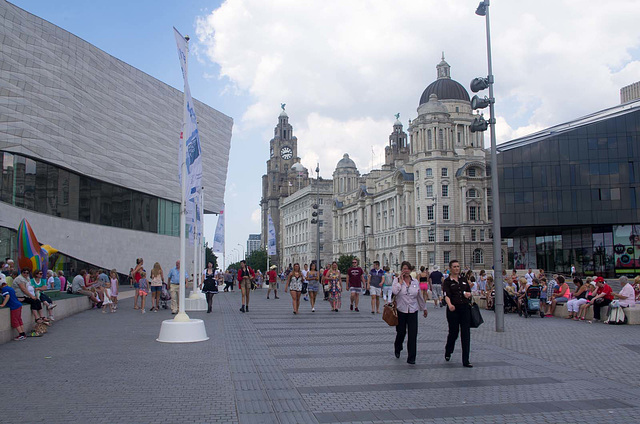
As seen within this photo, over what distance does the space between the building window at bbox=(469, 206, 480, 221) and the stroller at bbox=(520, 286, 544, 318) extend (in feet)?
233

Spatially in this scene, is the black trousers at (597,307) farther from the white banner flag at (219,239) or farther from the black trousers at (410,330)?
the white banner flag at (219,239)

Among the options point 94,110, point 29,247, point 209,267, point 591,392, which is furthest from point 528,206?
point 591,392

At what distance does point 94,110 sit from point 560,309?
1368 inches

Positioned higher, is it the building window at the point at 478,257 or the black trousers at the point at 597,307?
the building window at the point at 478,257

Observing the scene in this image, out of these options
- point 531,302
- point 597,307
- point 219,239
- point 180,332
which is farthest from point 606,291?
point 219,239

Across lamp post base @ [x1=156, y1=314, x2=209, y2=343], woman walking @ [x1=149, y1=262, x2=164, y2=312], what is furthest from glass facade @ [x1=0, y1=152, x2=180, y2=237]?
lamp post base @ [x1=156, y1=314, x2=209, y2=343]

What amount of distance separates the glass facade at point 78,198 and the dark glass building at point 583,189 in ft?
113

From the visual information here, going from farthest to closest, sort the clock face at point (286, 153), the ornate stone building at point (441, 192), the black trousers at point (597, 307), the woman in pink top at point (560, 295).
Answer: the clock face at point (286, 153)
the ornate stone building at point (441, 192)
the woman in pink top at point (560, 295)
the black trousers at point (597, 307)

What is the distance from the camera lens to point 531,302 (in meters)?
19.1

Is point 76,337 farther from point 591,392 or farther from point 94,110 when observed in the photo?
point 94,110

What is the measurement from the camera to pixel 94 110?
4209cm

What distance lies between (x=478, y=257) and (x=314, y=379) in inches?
3272

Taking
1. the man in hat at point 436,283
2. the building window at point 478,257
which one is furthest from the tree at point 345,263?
the man in hat at point 436,283

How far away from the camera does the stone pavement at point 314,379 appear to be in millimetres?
6426
